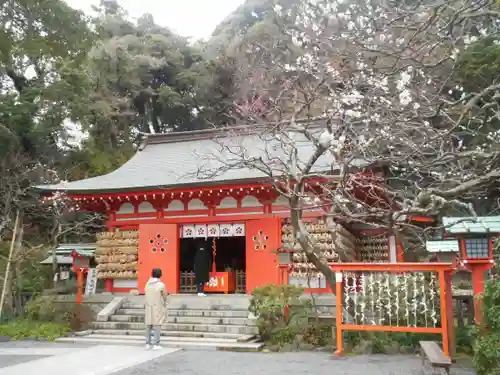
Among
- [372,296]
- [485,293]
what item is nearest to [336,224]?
[372,296]

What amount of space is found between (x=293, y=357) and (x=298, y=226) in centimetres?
243

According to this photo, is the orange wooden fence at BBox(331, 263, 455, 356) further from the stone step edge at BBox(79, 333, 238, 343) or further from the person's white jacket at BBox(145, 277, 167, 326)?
the person's white jacket at BBox(145, 277, 167, 326)

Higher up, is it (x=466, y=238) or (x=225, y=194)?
(x=225, y=194)

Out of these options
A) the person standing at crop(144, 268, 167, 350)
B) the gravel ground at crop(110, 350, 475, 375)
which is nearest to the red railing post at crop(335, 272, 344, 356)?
the gravel ground at crop(110, 350, 475, 375)

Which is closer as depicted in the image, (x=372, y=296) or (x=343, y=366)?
(x=343, y=366)

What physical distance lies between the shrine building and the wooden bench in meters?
5.35

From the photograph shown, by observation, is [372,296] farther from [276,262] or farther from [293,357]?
[276,262]

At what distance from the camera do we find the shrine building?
13.3 metres

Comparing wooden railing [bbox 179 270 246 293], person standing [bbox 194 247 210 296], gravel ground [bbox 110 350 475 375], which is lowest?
gravel ground [bbox 110 350 475 375]

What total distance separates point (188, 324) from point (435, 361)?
6.60 meters

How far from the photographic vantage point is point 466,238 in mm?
8047

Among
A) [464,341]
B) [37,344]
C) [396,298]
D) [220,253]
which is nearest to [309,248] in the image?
[396,298]

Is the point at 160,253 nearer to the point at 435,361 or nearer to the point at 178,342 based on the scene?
the point at 178,342

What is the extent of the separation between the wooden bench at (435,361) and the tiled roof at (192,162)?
16.4ft
